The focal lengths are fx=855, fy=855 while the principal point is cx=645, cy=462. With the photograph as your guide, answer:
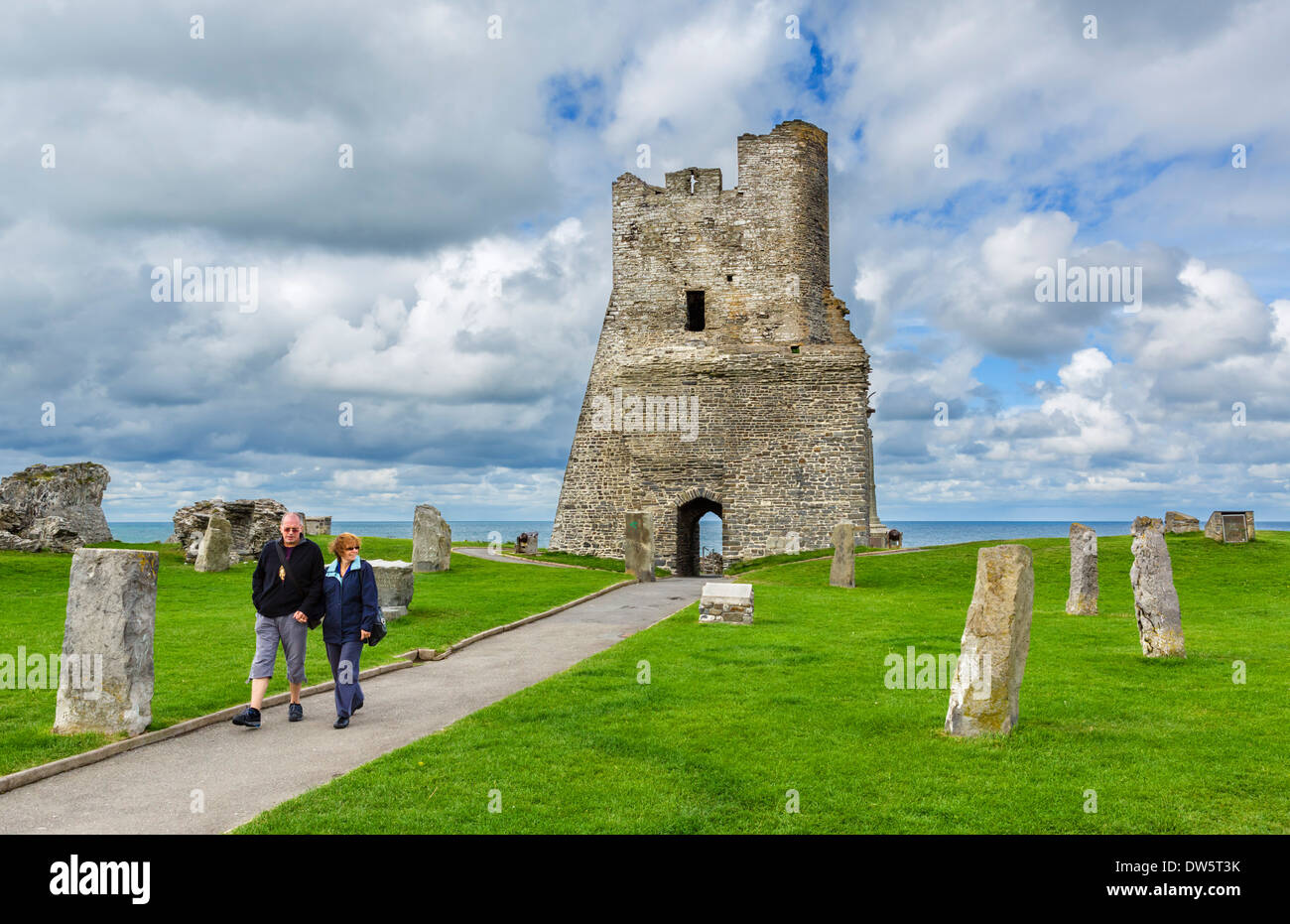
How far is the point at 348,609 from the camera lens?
352 inches

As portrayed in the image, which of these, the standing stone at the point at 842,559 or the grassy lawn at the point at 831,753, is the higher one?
the standing stone at the point at 842,559

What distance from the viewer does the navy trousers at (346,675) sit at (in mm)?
8523

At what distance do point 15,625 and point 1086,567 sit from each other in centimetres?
1963

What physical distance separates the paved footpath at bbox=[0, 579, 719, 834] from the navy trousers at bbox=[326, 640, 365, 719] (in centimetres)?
22

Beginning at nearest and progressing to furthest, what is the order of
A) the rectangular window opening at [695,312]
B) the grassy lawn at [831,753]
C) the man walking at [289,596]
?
the grassy lawn at [831,753], the man walking at [289,596], the rectangular window opening at [695,312]

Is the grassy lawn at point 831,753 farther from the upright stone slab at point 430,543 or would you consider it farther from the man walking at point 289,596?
the upright stone slab at point 430,543

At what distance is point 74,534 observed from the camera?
25312 millimetres
